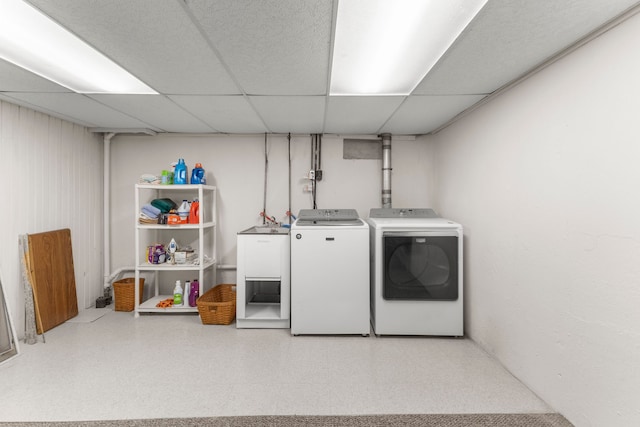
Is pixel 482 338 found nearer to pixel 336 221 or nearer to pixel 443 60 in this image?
pixel 336 221

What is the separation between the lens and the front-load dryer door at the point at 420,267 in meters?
2.61

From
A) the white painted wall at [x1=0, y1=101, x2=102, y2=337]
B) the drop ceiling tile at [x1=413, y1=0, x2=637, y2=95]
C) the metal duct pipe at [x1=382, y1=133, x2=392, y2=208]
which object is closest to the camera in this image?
the drop ceiling tile at [x1=413, y1=0, x2=637, y2=95]

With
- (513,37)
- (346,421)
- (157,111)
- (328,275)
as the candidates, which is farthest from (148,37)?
(346,421)

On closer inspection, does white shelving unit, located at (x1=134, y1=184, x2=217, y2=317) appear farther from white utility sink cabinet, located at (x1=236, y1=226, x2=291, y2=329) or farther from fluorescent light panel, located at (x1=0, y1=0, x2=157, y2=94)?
fluorescent light panel, located at (x1=0, y1=0, x2=157, y2=94)

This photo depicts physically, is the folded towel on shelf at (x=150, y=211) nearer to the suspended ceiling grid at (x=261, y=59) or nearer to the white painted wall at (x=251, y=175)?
the white painted wall at (x=251, y=175)

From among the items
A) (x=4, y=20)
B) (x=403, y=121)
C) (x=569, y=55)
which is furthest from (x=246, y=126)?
(x=569, y=55)

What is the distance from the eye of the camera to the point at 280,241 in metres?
2.85

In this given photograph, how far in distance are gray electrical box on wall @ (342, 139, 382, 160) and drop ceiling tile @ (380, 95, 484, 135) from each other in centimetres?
27

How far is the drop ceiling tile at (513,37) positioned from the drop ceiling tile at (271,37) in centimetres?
72

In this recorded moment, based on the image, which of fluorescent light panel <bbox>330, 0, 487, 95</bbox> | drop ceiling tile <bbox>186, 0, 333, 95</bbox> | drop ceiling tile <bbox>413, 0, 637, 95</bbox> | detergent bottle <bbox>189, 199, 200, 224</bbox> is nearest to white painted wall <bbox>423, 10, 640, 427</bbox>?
drop ceiling tile <bbox>413, 0, 637, 95</bbox>

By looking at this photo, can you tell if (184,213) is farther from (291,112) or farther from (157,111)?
(291,112)

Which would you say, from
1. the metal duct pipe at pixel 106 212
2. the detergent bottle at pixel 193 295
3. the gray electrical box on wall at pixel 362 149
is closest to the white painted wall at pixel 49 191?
the metal duct pipe at pixel 106 212

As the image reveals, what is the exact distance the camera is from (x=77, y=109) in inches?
103

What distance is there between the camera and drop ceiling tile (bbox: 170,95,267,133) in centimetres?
237
